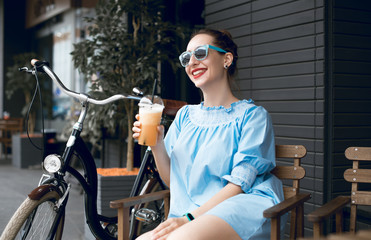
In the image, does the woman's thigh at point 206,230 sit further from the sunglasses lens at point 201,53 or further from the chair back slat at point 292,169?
the sunglasses lens at point 201,53

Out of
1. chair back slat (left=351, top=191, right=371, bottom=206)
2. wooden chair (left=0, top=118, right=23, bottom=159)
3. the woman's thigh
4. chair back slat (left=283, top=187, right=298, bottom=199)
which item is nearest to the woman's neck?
chair back slat (left=283, top=187, right=298, bottom=199)

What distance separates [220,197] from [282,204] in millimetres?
265

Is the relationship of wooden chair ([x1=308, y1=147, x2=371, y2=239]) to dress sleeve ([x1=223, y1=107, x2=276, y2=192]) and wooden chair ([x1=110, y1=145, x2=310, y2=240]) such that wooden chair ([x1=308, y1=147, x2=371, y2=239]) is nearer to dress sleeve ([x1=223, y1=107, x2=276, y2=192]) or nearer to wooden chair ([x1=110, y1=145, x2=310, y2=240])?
wooden chair ([x1=110, y1=145, x2=310, y2=240])

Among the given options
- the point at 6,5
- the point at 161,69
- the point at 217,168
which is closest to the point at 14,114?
the point at 6,5

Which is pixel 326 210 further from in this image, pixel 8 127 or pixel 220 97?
pixel 8 127

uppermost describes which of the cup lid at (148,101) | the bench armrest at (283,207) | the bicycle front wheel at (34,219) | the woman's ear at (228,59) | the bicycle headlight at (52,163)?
the woman's ear at (228,59)

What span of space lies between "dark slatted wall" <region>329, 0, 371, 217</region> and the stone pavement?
200cm

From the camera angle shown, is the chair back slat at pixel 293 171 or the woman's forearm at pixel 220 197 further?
the chair back slat at pixel 293 171

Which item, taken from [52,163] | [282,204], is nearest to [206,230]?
[282,204]

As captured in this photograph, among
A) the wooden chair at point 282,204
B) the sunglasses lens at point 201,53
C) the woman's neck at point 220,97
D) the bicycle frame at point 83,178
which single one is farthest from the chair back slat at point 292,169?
the bicycle frame at point 83,178

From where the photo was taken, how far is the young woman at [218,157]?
5.99 ft

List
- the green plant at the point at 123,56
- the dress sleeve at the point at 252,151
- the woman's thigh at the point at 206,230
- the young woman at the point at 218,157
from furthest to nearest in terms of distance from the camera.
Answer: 1. the green plant at the point at 123,56
2. the dress sleeve at the point at 252,151
3. the young woman at the point at 218,157
4. the woman's thigh at the point at 206,230

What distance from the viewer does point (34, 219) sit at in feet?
7.20

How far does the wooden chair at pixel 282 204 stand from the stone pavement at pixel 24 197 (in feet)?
4.77
